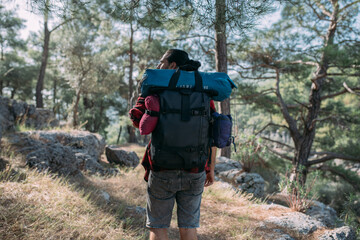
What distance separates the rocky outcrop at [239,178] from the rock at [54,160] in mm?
4057

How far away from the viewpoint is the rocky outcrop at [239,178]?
6305mm

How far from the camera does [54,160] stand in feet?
13.1

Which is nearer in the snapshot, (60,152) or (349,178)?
(60,152)

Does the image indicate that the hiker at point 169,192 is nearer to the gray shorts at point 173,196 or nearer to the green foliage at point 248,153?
the gray shorts at point 173,196

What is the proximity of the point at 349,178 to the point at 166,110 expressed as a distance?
34.4ft

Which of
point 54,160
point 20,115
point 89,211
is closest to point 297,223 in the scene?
point 89,211

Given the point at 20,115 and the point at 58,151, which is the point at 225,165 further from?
the point at 20,115

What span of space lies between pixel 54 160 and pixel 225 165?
4832 millimetres

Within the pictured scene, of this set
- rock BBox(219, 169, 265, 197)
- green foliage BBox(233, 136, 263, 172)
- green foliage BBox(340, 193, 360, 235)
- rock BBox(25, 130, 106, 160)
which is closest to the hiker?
green foliage BBox(340, 193, 360, 235)

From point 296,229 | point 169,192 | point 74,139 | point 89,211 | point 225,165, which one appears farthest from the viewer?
point 225,165

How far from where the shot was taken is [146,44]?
590 inches

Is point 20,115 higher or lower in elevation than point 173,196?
higher

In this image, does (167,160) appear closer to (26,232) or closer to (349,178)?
(26,232)

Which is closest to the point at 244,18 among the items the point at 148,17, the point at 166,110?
the point at 148,17
